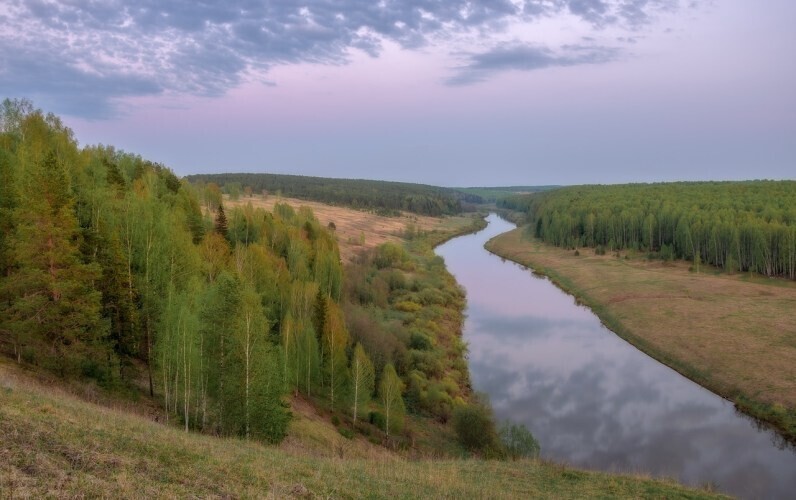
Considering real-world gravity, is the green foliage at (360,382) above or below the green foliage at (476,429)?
above

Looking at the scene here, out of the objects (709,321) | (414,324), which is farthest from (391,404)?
(709,321)

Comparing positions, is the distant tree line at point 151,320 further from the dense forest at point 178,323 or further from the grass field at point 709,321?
the grass field at point 709,321

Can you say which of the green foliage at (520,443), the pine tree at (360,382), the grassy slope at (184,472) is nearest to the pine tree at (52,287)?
the grassy slope at (184,472)

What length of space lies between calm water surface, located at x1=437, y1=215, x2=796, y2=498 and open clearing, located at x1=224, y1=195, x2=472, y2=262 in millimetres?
26358

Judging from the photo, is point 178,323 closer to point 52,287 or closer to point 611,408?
point 52,287

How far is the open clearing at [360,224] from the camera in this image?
Answer: 7256 centimetres

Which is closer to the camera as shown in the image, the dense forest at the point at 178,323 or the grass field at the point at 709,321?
the dense forest at the point at 178,323

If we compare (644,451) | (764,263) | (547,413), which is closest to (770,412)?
(644,451)

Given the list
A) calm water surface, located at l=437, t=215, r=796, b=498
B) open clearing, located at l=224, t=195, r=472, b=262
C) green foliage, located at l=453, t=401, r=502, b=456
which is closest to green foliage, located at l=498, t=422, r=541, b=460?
green foliage, located at l=453, t=401, r=502, b=456

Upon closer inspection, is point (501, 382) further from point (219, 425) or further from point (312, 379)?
point (219, 425)

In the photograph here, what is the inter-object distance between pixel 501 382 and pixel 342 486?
22.8m

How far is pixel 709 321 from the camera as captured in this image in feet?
132

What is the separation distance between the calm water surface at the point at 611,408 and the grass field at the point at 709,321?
120 centimetres

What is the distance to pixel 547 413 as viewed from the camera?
27016 millimetres
